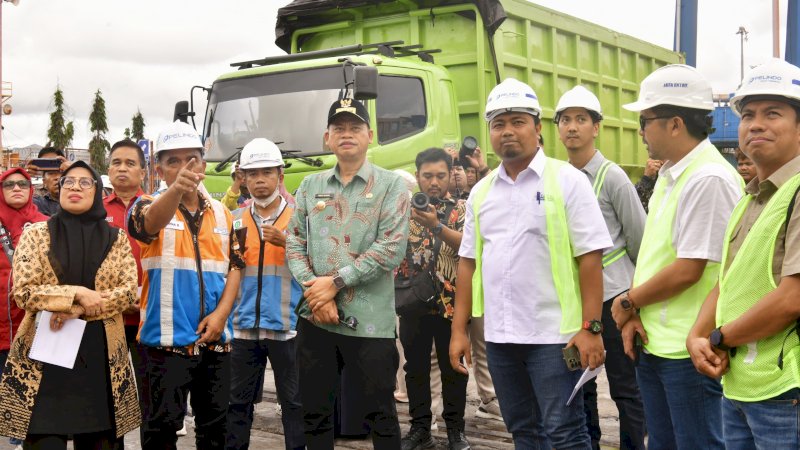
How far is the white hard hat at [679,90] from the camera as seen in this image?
3357 mm

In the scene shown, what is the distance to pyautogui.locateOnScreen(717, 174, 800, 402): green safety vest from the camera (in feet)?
8.13

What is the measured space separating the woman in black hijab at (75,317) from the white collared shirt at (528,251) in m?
1.84

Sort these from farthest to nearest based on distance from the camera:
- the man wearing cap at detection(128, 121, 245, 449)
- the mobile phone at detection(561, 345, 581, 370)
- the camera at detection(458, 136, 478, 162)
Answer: the camera at detection(458, 136, 478, 162) < the man wearing cap at detection(128, 121, 245, 449) < the mobile phone at detection(561, 345, 581, 370)

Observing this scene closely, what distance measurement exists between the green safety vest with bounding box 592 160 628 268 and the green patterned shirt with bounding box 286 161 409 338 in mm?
1058

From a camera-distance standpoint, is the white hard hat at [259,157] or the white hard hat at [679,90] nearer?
the white hard hat at [679,90]

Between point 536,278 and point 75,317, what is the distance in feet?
7.26

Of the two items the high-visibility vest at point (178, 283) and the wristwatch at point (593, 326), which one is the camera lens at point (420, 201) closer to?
the high-visibility vest at point (178, 283)

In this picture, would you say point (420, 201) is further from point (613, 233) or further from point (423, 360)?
point (423, 360)

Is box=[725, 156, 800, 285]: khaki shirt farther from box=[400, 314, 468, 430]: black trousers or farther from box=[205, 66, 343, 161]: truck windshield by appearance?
box=[205, 66, 343, 161]: truck windshield

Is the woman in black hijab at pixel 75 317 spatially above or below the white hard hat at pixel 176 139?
below

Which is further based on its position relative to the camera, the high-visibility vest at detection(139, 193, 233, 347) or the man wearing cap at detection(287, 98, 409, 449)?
the high-visibility vest at detection(139, 193, 233, 347)

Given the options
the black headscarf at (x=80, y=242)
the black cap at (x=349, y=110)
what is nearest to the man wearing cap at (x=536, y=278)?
the black cap at (x=349, y=110)

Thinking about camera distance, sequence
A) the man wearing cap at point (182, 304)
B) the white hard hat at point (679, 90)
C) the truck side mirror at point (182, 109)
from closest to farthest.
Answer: the white hard hat at point (679, 90) < the man wearing cap at point (182, 304) < the truck side mirror at point (182, 109)

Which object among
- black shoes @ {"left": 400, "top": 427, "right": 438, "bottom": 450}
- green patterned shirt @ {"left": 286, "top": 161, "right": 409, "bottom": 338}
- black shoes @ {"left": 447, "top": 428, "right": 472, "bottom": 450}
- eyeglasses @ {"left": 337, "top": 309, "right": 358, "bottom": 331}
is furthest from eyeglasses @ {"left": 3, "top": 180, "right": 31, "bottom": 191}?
black shoes @ {"left": 447, "top": 428, "right": 472, "bottom": 450}
